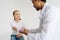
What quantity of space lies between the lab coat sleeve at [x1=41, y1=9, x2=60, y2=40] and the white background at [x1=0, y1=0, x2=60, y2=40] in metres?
0.36

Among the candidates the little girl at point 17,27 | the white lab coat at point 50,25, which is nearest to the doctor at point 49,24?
the white lab coat at point 50,25

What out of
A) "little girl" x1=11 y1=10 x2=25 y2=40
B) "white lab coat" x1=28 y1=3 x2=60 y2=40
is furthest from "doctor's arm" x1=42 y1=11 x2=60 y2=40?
"little girl" x1=11 y1=10 x2=25 y2=40

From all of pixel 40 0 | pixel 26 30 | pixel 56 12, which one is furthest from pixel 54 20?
pixel 26 30

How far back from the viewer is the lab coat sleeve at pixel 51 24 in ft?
3.40

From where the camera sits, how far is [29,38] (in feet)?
3.63

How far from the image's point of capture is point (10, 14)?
1.39 metres

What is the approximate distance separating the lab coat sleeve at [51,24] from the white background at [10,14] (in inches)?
14.1

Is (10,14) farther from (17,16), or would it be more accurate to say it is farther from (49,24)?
(49,24)

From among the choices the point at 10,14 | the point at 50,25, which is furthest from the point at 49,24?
the point at 10,14

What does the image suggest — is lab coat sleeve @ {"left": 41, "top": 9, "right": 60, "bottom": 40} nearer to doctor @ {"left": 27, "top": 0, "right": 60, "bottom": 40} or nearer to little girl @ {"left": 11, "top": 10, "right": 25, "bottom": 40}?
doctor @ {"left": 27, "top": 0, "right": 60, "bottom": 40}

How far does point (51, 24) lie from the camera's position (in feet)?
3.41

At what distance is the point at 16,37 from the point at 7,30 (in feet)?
0.37

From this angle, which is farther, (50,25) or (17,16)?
(17,16)

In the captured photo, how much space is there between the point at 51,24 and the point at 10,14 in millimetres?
471
